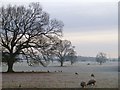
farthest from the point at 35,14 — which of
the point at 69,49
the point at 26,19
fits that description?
the point at 69,49

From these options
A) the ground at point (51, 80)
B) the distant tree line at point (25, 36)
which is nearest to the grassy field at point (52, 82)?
the ground at point (51, 80)

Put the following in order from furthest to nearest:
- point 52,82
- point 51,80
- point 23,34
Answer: point 23,34 < point 51,80 < point 52,82

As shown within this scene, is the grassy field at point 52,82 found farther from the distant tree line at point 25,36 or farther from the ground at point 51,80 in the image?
the distant tree line at point 25,36

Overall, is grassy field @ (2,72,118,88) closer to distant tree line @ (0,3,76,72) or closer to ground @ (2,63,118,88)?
ground @ (2,63,118,88)

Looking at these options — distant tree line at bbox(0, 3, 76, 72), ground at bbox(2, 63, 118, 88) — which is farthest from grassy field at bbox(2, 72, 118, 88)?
distant tree line at bbox(0, 3, 76, 72)

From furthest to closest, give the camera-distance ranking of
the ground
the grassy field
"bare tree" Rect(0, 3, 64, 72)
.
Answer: "bare tree" Rect(0, 3, 64, 72)
the ground
the grassy field

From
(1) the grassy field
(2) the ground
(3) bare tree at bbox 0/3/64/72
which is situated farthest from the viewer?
(3) bare tree at bbox 0/3/64/72

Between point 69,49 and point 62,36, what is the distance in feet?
205

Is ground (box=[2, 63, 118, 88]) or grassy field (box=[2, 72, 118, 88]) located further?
ground (box=[2, 63, 118, 88])

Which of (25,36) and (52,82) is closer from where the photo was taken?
(52,82)

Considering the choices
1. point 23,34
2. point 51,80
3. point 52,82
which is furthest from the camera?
point 23,34

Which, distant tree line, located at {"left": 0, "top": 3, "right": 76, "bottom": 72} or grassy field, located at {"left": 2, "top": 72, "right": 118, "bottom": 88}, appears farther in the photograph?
distant tree line, located at {"left": 0, "top": 3, "right": 76, "bottom": 72}

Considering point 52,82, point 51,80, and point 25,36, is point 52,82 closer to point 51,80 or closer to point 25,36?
point 51,80

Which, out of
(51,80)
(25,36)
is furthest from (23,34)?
(51,80)
